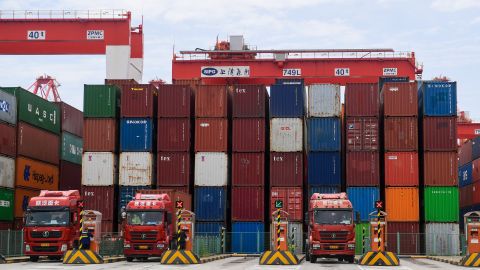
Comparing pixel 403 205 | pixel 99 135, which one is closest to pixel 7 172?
pixel 99 135

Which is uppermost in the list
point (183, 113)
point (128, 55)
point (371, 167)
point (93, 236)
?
point (128, 55)

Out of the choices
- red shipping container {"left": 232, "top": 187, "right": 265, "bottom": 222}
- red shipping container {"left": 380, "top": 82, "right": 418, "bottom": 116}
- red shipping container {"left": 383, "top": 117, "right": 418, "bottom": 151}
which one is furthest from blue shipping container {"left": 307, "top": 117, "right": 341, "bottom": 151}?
red shipping container {"left": 232, "top": 187, "right": 265, "bottom": 222}

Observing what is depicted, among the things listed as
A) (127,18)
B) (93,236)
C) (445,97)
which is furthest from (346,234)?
(127,18)

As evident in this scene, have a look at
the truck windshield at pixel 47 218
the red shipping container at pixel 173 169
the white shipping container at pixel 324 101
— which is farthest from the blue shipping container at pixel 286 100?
the truck windshield at pixel 47 218

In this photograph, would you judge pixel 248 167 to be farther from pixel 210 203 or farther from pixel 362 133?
pixel 362 133

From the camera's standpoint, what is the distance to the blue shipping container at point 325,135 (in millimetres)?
47875

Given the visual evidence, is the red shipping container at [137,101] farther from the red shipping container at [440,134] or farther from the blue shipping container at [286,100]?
the red shipping container at [440,134]

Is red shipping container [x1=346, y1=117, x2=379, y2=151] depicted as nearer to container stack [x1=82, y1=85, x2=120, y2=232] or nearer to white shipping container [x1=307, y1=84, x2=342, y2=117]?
white shipping container [x1=307, y1=84, x2=342, y2=117]

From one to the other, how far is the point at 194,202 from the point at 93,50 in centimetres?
1135

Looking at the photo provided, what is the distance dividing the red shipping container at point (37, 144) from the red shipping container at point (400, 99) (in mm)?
21554

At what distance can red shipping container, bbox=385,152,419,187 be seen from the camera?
46.9m

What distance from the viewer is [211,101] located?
4866cm

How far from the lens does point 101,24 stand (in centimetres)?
4659

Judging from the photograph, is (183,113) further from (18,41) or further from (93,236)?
(93,236)
